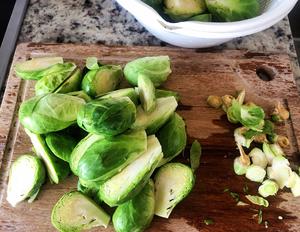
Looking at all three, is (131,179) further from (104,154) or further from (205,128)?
(205,128)

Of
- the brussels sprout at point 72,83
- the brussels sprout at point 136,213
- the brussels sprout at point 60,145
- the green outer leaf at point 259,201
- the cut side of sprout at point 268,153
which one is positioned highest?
the brussels sprout at point 72,83

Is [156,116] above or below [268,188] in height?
above

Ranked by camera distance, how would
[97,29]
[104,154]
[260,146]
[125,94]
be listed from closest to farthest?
[104,154]
[125,94]
[260,146]
[97,29]

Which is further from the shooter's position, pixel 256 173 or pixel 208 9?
pixel 208 9

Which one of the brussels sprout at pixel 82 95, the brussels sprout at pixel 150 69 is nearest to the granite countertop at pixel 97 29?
the brussels sprout at pixel 150 69

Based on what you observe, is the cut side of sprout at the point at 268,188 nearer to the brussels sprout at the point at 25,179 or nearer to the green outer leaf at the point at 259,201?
the green outer leaf at the point at 259,201

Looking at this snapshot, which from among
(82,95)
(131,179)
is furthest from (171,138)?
(82,95)

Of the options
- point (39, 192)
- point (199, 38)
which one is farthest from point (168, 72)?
point (39, 192)
